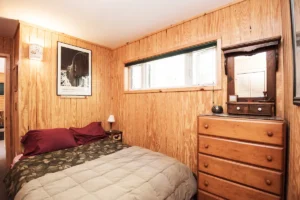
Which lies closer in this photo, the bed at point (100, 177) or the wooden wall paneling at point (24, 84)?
the bed at point (100, 177)

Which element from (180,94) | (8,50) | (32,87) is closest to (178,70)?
(180,94)

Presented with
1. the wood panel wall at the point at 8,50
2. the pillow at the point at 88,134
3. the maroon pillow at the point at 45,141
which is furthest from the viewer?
the wood panel wall at the point at 8,50

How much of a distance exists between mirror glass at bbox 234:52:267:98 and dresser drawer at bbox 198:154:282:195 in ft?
2.63

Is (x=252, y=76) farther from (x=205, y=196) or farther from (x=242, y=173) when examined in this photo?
(x=205, y=196)

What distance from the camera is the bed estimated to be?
118cm

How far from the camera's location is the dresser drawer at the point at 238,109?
158 cm

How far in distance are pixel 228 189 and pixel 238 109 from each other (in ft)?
2.71

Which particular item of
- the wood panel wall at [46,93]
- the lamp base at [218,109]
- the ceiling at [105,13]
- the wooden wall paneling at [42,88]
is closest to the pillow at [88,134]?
the wood panel wall at [46,93]

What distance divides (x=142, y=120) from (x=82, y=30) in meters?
1.97

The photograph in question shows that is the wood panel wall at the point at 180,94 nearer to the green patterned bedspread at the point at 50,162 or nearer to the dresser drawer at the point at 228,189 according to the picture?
the dresser drawer at the point at 228,189

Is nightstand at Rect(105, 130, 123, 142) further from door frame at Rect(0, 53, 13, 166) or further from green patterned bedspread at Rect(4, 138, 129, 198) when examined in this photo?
door frame at Rect(0, 53, 13, 166)

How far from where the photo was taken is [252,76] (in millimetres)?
1733

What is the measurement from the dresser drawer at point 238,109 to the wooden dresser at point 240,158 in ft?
0.51

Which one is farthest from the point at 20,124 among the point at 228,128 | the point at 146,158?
the point at 228,128
